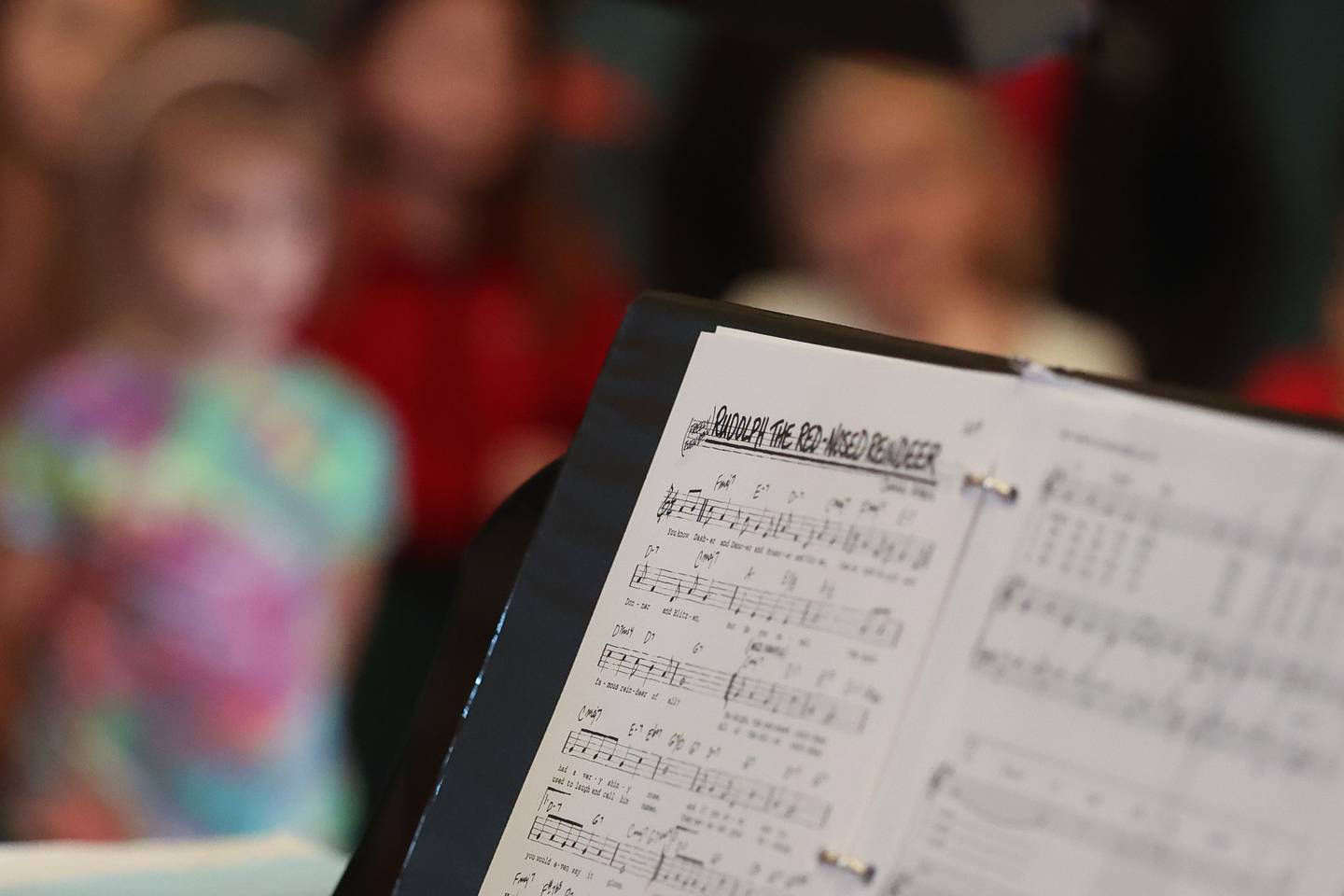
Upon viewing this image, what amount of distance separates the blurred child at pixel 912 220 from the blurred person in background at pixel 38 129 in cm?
120

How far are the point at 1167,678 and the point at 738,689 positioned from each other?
0.73 feet

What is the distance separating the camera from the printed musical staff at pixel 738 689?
71 cm

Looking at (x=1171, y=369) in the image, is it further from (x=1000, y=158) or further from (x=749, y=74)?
(x=749, y=74)

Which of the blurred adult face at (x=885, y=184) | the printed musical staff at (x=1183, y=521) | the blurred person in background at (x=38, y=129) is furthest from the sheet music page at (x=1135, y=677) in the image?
the blurred person in background at (x=38, y=129)

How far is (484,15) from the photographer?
8.42ft

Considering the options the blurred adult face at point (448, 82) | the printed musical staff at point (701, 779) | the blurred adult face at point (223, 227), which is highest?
the blurred adult face at point (448, 82)

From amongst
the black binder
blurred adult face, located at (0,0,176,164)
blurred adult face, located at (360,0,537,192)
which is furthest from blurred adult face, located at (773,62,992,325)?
the black binder

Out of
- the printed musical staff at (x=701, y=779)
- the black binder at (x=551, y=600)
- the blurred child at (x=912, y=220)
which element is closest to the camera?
the printed musical staff at (x=701, y=779)

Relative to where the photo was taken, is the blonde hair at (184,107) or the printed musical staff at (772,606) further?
the blonde hair at (184,107)

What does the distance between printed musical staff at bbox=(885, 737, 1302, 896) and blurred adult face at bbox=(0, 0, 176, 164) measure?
2270 millimetres

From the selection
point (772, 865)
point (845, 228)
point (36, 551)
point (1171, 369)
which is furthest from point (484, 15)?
point (772, 865)

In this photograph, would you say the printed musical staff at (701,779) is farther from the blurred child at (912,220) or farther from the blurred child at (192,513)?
the blurred child at (912,220)

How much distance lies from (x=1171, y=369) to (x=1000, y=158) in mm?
490

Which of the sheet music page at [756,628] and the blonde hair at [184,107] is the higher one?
the blonde hair at [184,107]
